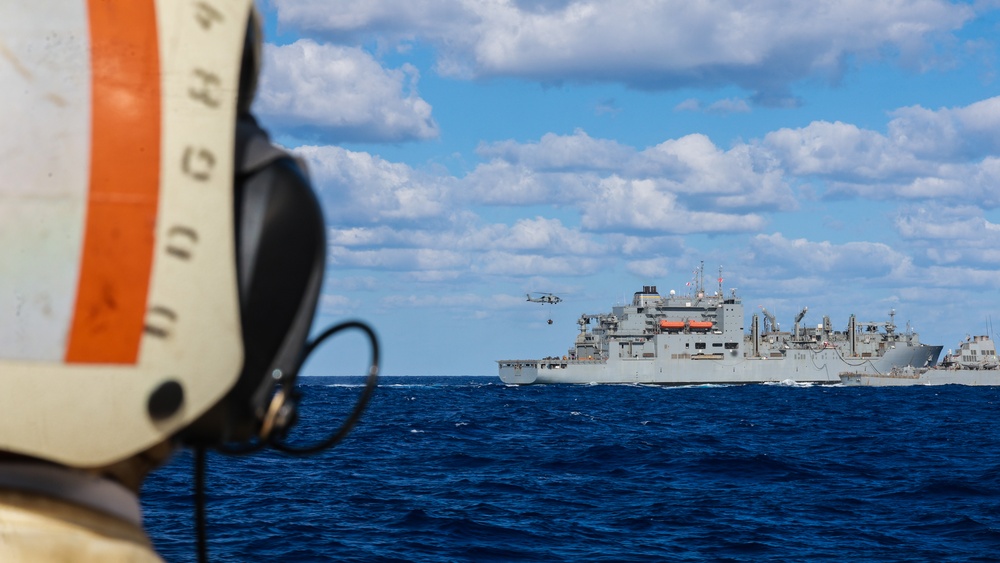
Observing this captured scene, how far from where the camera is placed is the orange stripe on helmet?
170cm

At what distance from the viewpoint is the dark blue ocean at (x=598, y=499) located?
15164mm

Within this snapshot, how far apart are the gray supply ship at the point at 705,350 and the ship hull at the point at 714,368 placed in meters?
0.09

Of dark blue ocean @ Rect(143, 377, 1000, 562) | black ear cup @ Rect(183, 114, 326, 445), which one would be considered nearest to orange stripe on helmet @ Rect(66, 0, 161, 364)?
black ear cup @ Rect(183, 114, 326, 445)

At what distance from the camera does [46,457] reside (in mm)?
1737

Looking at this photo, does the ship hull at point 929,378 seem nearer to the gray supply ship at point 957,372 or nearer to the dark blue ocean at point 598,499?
the gray supply ship at point 957,372

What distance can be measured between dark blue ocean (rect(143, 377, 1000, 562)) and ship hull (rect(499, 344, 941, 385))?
66617 millimetres

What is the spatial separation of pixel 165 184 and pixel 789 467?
26.1 m

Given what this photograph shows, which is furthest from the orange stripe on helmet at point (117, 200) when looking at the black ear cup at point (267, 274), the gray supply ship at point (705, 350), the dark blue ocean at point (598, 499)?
the gray supply ship at point (705, 350)

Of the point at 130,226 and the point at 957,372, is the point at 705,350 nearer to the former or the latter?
the point at 957,372

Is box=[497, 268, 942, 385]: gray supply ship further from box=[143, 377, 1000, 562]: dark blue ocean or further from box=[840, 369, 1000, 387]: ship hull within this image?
box=[143, 377, 1000, 562]: dark blue ocean

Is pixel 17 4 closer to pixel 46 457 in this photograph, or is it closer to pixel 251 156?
pixel 251 156

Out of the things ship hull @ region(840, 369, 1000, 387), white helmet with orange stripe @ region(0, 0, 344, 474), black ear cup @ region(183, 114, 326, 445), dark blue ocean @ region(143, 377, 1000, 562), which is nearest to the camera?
white helmet with orange stripe @ region(0, 0, 344, 474)

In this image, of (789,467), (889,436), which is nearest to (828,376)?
(889,436)

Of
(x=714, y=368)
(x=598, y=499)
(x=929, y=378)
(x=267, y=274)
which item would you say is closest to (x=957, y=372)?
(x=929, y=378)
